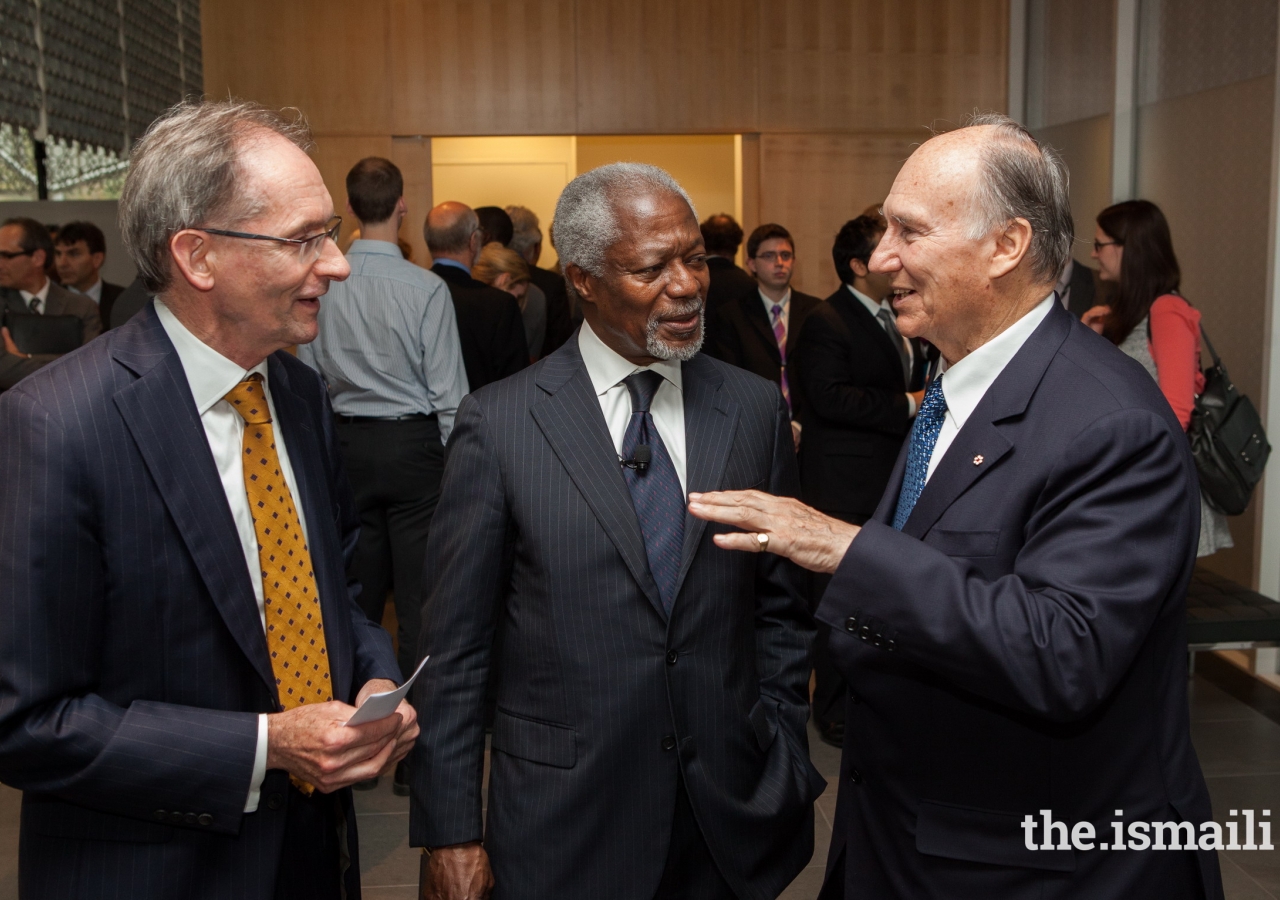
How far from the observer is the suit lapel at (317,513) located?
69.8 inches

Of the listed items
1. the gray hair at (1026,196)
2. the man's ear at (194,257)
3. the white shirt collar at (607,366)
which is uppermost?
the gray hair at (1026,196)

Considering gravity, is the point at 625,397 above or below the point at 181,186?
below

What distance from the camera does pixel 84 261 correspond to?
267 inches

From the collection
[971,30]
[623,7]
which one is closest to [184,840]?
[623,7]

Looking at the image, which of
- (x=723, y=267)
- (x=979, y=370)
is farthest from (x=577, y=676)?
(x=723, y=267)

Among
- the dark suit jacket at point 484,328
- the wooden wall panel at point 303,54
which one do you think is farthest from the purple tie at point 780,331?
the wooden wall panel at point 303,54

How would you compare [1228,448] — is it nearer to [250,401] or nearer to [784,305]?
[784,305]

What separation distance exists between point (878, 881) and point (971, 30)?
8050 mm

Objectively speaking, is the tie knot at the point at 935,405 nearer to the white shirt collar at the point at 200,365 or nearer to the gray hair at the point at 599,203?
the gray hair at the point at 599,203

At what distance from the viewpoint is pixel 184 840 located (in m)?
1.54

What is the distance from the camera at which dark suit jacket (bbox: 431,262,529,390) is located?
15.9 ft

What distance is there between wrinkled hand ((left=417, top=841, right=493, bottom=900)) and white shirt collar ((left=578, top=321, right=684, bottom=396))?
789mm

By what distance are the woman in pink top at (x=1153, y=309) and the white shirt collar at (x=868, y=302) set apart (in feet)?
2.70

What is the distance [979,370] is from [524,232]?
18.2ft
